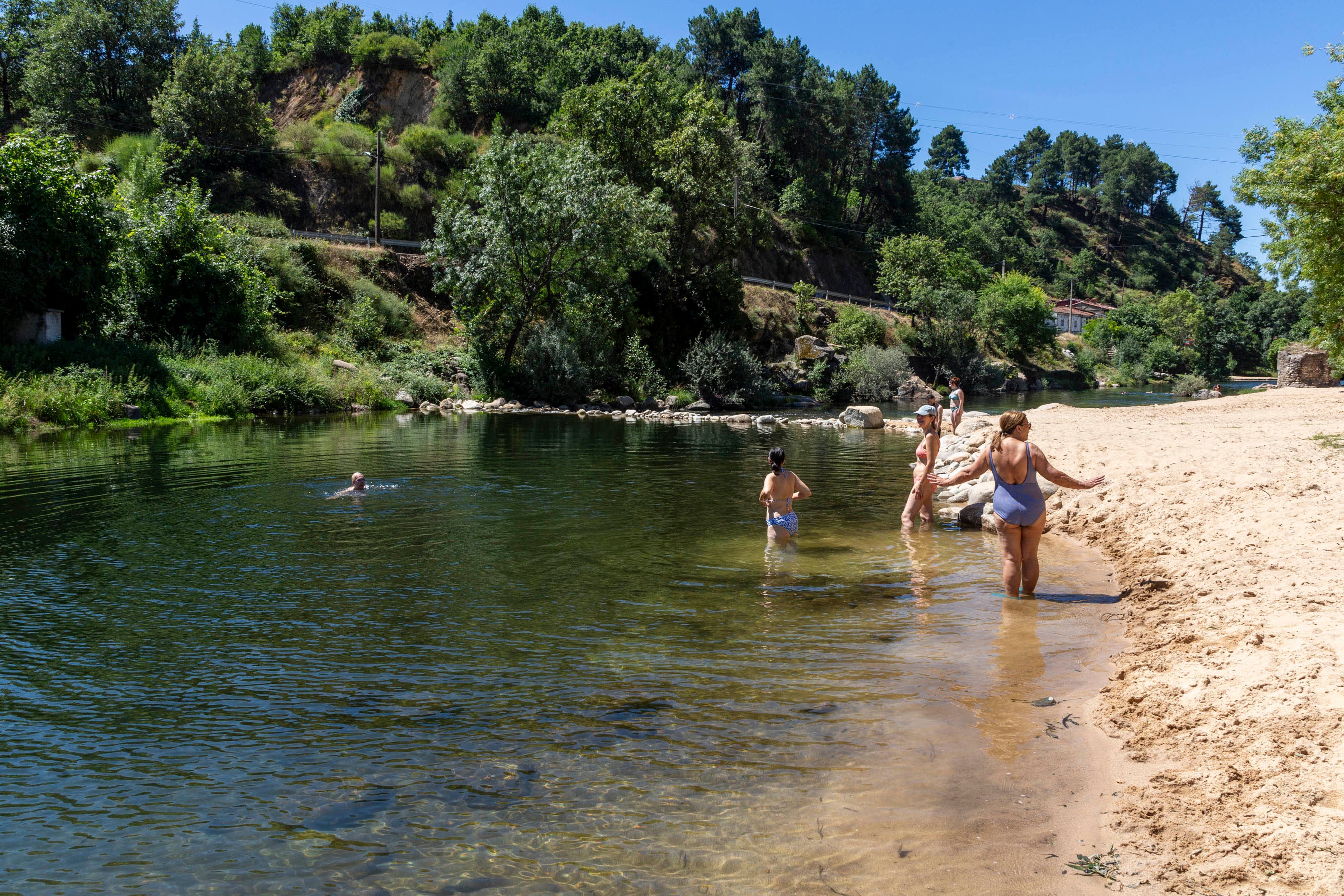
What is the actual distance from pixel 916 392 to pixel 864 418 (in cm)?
2369

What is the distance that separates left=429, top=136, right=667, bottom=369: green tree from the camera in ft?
144

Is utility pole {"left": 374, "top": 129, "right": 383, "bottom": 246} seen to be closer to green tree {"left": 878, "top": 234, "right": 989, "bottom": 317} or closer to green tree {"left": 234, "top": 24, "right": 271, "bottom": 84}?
green tree {"left": 234, "top": 24, "right": 271, "bottom": 84}

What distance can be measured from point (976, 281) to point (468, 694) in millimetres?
94572

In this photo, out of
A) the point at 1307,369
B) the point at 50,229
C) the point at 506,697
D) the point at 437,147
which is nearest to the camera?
the point at 506,697

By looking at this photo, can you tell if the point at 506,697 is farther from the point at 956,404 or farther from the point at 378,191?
the point at 378,191

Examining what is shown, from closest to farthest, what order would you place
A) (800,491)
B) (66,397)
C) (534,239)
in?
(800,491)
(66,397)
(534,239)

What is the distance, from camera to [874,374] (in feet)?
187

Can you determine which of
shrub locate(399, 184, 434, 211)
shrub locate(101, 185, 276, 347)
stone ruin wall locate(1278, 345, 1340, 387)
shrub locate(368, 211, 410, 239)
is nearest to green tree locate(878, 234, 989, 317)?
stone ruin wall locate(1278, 345, 1340, 387)

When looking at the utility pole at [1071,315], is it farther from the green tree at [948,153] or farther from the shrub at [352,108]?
the shrub at [352,108]

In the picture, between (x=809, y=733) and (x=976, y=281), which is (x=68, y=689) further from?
(x=976, y=281)

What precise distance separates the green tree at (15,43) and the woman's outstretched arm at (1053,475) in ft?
267

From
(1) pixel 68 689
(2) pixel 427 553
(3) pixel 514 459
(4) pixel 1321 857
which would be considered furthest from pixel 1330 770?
(3) pixel 514 459

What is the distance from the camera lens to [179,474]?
18.5m

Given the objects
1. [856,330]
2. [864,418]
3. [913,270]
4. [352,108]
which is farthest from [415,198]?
[913,270]
